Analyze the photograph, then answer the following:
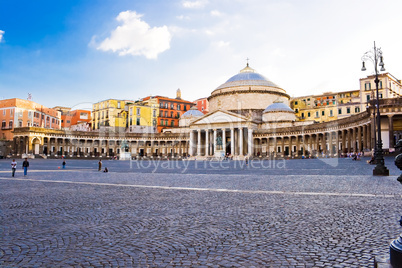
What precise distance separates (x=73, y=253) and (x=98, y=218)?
2434mm

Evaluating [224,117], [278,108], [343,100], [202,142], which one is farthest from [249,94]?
[343,100]

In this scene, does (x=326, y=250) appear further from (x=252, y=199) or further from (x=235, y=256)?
(x=252, y=199)

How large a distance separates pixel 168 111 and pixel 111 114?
16.2m

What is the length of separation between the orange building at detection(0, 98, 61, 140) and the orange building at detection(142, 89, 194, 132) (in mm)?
29545

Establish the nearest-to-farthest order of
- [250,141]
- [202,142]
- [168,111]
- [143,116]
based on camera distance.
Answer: [250,141] < [202,142] < [143,116] < [168,111]

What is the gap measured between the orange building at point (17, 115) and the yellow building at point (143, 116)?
21670 mm

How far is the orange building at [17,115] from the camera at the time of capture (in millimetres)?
66275

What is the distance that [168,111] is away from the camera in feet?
310

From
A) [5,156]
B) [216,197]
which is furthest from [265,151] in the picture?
[216,197]

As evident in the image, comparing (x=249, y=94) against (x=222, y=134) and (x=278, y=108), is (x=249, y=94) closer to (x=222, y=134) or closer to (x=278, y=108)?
(x=278, y=108)

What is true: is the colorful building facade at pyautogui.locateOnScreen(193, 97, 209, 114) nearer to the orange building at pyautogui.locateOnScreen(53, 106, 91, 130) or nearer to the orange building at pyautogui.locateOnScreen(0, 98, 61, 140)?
the orange building at pyautogui.locateOnScreen(53, 106, 91, 130)

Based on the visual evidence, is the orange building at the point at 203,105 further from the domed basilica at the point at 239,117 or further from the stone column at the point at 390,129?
the stone column at the point at 390,129

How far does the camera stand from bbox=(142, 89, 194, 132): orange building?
92644mm

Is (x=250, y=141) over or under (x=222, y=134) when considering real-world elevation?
under
